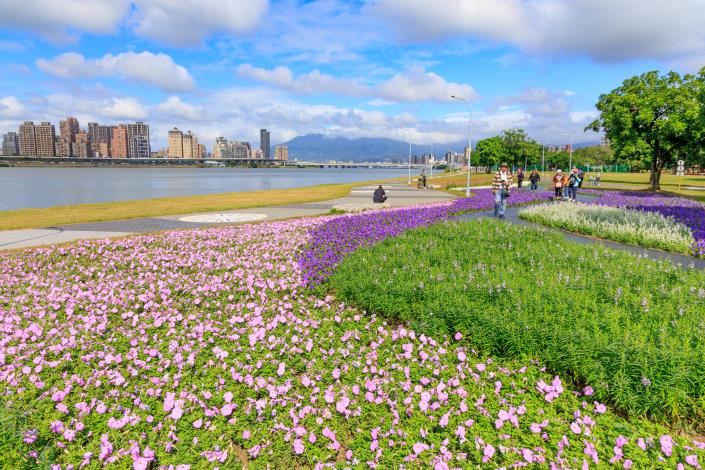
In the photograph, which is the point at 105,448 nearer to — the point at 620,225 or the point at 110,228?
the point at 110,228

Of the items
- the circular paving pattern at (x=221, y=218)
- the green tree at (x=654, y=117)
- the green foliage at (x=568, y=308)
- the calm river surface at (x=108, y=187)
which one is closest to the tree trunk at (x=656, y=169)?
the green tree at (x=654, y=117)

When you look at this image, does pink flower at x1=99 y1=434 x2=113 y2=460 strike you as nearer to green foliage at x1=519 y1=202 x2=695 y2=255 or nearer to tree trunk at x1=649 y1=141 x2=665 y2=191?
green foliage at x1=519 y1=202 x2=695 y2=255

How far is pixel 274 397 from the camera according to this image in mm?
4746

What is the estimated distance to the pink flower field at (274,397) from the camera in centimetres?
391

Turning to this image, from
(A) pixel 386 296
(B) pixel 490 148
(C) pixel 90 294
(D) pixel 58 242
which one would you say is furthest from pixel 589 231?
(B) pixel 490 148

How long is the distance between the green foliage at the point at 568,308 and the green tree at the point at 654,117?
1239 inches

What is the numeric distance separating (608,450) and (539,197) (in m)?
27.0

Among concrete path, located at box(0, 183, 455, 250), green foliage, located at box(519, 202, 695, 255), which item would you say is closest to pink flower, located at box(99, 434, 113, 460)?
concrete path, located at box(0, 183, 455, 250)

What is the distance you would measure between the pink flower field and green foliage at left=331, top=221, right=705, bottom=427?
29 centimetres

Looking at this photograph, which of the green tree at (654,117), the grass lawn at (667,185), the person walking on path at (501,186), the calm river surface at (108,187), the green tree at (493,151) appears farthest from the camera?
the green tree at (493,151)

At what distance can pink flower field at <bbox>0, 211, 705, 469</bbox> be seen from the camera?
12.8ft

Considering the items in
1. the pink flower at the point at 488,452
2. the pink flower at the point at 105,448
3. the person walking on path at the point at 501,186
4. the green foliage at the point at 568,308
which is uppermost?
the person walking on path at the point at 501,186

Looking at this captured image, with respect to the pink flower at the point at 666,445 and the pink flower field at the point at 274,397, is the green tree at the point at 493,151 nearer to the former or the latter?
the pink flower field at the point at 274,397

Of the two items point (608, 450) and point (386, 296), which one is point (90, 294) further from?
point (608, 450)
